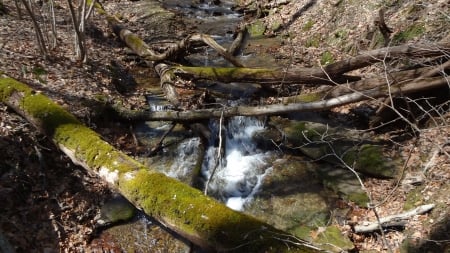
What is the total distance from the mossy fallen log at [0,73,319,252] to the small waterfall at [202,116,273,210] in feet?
6.02

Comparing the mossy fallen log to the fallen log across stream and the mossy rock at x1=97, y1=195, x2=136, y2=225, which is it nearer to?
the mossy rock at x1=97, y1=195, x2=136, y2=225

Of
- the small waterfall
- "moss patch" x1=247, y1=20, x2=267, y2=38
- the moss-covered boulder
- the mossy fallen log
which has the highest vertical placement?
the mossy fallen log

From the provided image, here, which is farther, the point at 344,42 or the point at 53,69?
the point at 344,42

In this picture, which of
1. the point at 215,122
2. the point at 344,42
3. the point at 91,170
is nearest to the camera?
the point at 91,170

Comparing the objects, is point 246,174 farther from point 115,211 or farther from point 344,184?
point 115,211

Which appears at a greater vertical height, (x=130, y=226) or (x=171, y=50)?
(x=171, y=50)

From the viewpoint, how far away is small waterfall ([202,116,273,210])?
7656 millimetres

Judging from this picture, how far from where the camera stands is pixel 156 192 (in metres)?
5.30

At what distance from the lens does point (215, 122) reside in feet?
29.8

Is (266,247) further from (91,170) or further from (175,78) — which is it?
(175,78)

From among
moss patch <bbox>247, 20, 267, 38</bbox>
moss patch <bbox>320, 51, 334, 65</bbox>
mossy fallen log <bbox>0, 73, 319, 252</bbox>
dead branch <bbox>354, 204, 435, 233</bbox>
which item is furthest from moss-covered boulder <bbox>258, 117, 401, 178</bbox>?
moss patch <bbox>247, 20, 267, 38</bbox>

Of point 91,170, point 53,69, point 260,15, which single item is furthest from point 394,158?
point 260,15

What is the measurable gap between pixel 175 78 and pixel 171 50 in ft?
4.61

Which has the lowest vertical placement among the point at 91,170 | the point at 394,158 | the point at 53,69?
the point at 394,158
